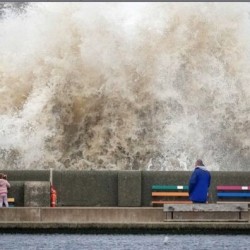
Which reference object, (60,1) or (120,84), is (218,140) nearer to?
(120,84)

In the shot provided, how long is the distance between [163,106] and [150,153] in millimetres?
1305

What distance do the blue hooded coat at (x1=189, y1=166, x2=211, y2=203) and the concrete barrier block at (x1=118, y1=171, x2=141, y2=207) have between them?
15.4ft

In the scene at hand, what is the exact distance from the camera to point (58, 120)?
34375 millimetres

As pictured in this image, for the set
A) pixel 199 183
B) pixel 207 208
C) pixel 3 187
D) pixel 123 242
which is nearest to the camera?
pixel 123 242

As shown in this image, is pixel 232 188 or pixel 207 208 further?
pixel 232 188

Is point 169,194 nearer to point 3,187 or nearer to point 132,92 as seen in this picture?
point 3,187

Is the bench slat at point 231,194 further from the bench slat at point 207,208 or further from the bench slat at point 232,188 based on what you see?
the bench slat at point 207,208

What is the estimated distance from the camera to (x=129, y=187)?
27.5 metres

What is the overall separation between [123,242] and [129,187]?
6.37 metres

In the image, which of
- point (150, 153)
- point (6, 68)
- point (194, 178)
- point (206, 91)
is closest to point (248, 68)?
point (206, 91)

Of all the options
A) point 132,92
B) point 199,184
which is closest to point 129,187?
point 199,184

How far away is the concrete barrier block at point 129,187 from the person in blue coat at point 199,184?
4656mm

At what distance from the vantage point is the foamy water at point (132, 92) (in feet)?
111

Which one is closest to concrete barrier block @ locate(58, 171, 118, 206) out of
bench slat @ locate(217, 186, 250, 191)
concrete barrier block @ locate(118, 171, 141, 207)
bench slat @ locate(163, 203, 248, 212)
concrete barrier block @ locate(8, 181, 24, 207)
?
concrete barrier block @ locate(118, 171, 141, 207)
